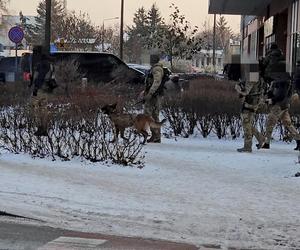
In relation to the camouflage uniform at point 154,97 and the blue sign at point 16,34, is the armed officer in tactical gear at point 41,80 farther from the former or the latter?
the blue sign at point 16,34

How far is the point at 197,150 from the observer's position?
1120 centimetres

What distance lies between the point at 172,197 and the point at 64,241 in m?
2.05

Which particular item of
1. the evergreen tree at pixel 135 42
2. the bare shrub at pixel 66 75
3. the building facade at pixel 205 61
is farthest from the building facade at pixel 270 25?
the evergreen tree at pixel 135 42

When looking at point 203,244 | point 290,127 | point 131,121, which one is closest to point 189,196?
point 203,244

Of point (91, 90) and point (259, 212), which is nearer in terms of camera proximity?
point (259, 212)

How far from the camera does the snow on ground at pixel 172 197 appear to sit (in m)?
6.45

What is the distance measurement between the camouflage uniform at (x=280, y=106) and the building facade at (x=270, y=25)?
17.2 ft

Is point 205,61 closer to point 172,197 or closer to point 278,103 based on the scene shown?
point 278,103

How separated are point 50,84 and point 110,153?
3.65 metres

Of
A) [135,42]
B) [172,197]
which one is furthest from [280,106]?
[135,42]

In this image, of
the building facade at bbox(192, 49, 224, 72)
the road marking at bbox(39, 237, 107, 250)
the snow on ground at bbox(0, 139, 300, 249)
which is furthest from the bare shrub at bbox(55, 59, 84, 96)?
the building facade at bbox(192, 49, 224, 72)

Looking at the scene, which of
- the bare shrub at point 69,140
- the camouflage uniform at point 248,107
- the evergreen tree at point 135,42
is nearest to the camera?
the bare shrub at point 69,140

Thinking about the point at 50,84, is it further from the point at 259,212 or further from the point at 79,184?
the point at 259,212

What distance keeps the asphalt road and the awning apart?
103 ft
